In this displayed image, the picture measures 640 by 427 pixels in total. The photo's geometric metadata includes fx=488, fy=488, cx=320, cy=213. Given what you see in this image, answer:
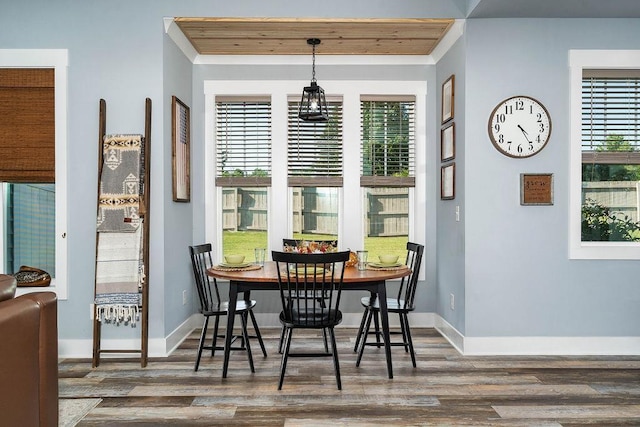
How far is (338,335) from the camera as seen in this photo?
175 inches

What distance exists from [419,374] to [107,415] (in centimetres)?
199

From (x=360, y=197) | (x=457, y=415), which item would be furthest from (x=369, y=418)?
(x=360, y=197)

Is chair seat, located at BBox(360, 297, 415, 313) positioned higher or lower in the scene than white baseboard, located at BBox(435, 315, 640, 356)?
higher

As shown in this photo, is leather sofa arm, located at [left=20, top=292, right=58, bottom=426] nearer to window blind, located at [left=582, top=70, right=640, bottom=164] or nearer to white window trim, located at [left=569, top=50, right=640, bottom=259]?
white window trim, located at [left=569, top=50, right=640, bottom=259]

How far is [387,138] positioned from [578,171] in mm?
1756

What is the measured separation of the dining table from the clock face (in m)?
1.31

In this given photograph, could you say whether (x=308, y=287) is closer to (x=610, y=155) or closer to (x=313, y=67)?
(x=313, y=67)

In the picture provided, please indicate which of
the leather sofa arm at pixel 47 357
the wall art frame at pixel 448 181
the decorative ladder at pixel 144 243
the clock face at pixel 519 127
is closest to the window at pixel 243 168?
the decorative ladder at pixel 144 243

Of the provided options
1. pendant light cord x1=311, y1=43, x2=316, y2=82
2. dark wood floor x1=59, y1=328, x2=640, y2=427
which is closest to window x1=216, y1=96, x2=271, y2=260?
pendant light cord x1=311, y1=43, x2=316, y2=82

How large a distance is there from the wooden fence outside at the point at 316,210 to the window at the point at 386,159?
0.4 inches

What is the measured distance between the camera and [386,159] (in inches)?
192

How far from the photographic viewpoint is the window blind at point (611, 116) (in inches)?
155

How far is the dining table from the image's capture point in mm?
3266

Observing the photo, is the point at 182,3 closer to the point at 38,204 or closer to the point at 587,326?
the point at 38,204
